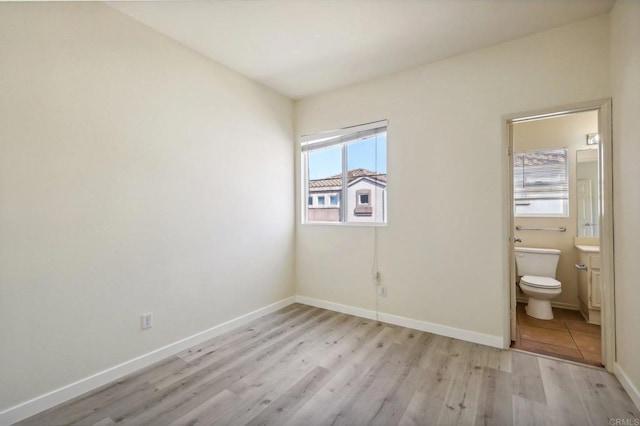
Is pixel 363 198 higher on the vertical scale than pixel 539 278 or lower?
higher

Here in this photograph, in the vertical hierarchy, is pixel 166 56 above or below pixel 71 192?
above

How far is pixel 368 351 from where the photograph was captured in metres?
2.42

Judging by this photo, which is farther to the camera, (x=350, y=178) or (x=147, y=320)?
(x=350, y=178)

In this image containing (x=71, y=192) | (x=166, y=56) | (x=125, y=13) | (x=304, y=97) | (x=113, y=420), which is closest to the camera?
(x=113, y=420)

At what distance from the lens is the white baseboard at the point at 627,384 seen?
66.5 inches

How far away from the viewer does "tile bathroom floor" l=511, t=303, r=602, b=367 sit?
7.73ft

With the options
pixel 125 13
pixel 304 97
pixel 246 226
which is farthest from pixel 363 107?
pixel 125 13

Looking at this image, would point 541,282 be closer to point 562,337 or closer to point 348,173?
point 562,337

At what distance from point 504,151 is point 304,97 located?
2.36 meters

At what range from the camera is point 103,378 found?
1.98 meters

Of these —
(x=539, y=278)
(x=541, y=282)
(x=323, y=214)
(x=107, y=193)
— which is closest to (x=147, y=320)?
(x=107, y=193)

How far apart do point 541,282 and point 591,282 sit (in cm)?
41

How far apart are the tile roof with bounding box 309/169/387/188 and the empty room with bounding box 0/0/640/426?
4 cm

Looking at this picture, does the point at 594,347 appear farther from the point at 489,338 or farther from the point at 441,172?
the point at 441,172
